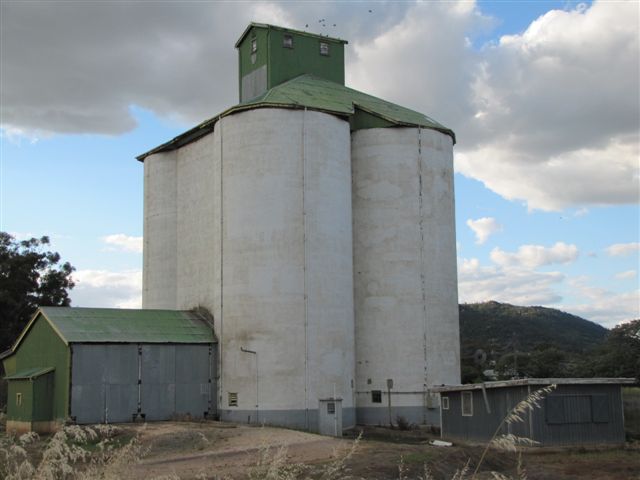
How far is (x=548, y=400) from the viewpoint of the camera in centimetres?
3200

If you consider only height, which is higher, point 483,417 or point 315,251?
point 315,251

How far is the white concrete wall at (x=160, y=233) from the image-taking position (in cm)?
5178

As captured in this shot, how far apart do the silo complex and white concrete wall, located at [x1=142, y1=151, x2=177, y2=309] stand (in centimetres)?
20

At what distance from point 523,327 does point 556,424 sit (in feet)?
415

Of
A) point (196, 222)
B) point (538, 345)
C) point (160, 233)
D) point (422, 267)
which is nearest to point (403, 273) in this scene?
point (422, 267)

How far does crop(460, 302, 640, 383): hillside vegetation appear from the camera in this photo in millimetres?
66688

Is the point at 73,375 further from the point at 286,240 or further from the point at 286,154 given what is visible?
the point at 286,154

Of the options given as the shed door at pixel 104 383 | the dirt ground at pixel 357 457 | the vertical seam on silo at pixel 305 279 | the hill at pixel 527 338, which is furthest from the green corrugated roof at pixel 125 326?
the hill at pixel 527 338

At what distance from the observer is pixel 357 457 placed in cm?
2633

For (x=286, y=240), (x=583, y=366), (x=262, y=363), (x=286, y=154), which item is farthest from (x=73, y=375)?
(x=583, y=366)

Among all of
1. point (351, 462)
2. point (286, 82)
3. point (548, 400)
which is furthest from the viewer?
point (286, 82)

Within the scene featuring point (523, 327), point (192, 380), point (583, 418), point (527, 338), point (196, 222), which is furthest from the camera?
point (523, 327)

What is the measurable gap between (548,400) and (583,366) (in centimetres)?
4243

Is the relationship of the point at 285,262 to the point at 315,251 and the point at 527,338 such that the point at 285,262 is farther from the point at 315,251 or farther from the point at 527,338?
the point at 527,338
